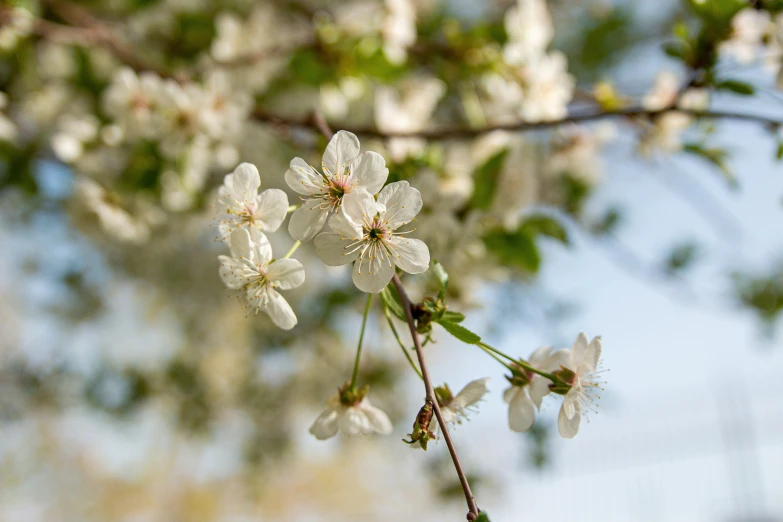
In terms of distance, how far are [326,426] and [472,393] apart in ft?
0.34

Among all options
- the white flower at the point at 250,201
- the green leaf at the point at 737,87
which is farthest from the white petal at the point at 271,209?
the green leaf at the point at 737,87

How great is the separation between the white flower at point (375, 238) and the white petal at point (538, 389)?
0.12 m

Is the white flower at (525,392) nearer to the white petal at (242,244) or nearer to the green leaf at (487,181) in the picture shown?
the white petal at (242,244)

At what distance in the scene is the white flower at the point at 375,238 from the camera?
0.31m

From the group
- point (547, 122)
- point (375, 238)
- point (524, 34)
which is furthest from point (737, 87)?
point (375, 238)

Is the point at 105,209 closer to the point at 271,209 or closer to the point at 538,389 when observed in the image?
the point at 271,209

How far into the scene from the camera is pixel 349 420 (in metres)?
0.38

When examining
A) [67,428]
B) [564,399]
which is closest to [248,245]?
[564,399]

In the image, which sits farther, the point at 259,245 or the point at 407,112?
the point at 407,112

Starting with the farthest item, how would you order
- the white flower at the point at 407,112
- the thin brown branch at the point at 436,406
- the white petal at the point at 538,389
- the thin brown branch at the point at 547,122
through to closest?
the white flower at the point at 407,112 < the thin brown branch at the point at 547,122 < the white petal at the point at 538,389 < the thin brown branch at the point at 436,406

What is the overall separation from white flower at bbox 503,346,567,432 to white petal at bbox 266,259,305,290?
16 centimetres

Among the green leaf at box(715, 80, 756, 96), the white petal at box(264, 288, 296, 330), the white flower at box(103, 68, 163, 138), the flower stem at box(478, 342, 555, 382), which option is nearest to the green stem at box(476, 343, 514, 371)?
the flower stem at box(478, 342, 555, 382)

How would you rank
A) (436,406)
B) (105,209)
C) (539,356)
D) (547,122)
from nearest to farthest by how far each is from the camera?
(436,406) → (539,356) → (547,122) → (105,209)

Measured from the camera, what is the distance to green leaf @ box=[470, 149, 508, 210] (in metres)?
0.64
